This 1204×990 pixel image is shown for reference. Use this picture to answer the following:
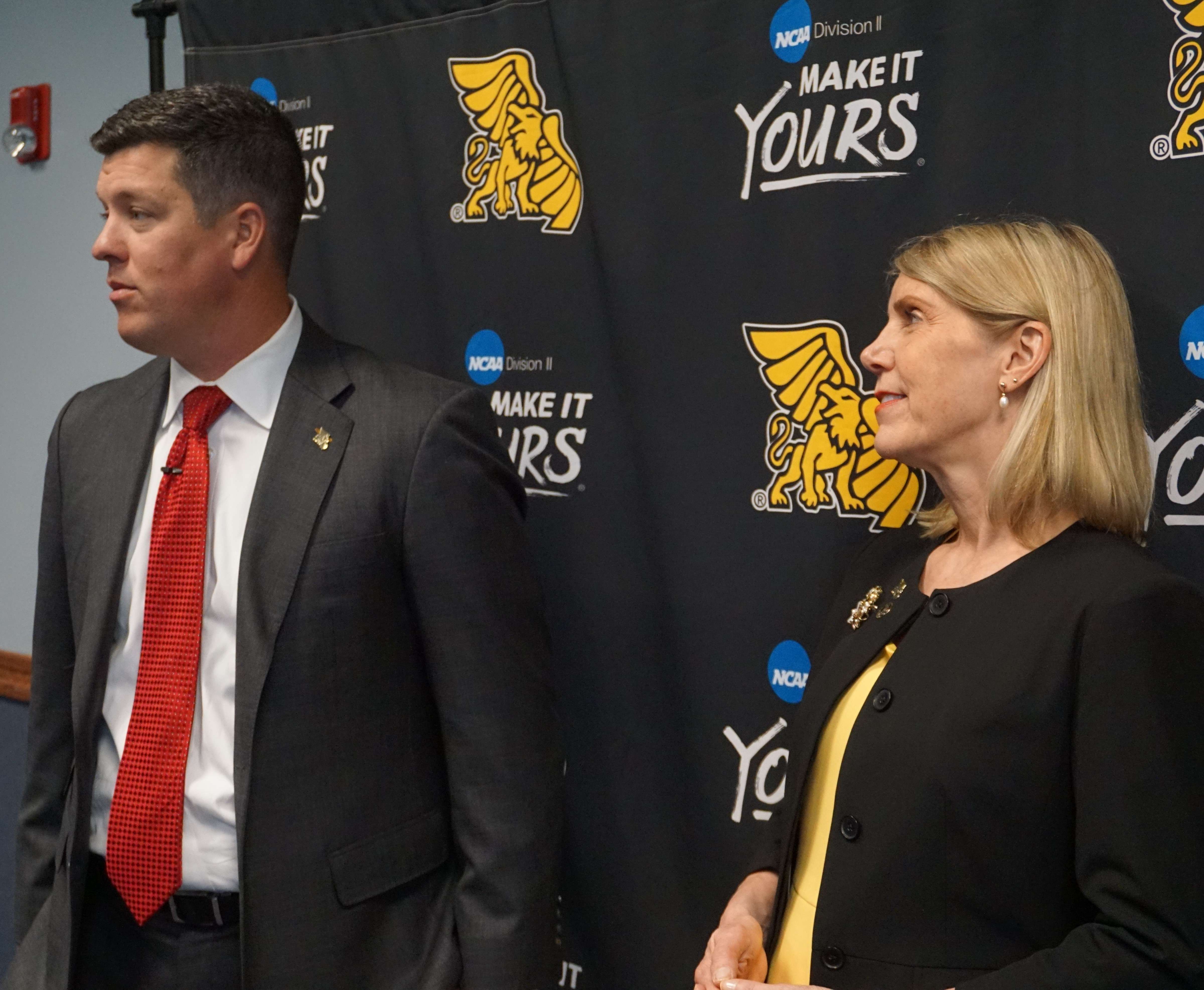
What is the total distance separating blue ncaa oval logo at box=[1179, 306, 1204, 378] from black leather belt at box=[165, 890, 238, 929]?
147cm

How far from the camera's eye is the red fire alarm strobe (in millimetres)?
2822

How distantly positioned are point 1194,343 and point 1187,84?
1.13 feet

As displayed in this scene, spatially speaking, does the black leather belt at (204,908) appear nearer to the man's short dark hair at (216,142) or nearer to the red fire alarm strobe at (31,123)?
the man's short dark hair at (216,142)

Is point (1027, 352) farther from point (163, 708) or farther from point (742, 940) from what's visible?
point (163, 708)

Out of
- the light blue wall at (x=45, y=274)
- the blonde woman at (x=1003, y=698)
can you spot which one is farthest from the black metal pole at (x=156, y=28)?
the blonde woman at (x=1003, y=698)

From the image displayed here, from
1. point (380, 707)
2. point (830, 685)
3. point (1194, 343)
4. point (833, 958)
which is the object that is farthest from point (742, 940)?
point (1194, 343)

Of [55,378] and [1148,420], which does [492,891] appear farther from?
[55,378]

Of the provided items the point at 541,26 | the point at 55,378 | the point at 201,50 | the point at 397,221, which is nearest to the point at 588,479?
the point at 397,221

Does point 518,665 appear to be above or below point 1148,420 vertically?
below

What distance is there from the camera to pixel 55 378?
114 inches

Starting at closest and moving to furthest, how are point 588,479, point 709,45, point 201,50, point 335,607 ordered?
point 335,607, point 709,45, point 588,479, point 201,50

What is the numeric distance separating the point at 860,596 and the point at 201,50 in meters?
1.80

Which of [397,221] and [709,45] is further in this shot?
[397,221]

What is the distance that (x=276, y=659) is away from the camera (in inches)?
61.3
